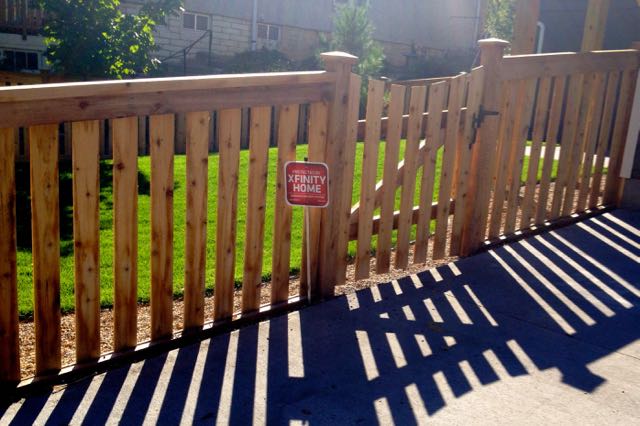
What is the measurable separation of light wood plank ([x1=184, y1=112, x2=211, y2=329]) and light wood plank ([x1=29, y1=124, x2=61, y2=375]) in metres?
0.81

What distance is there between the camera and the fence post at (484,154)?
6.13 meters

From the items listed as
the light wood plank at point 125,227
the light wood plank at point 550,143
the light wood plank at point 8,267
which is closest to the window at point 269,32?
the light wood plank at point 550,143

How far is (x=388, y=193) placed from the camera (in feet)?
18.5

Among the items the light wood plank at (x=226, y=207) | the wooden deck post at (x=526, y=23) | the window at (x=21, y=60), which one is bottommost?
the window at (x=21, y=60)

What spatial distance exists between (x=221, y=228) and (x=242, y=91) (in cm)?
84

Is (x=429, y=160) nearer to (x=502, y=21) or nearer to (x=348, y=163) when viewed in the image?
(x=348, y=163)

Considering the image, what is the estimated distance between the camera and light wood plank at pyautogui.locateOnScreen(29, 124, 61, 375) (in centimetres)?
361

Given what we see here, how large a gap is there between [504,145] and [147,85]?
12.0 ft

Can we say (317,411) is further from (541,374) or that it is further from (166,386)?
(541,374)

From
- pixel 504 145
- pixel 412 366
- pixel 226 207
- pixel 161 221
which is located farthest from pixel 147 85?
pixel 504 145

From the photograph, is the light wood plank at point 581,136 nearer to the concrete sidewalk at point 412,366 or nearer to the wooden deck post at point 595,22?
the concrete sidewalk at point 412,366

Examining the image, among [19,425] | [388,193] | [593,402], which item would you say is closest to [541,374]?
[593,402]

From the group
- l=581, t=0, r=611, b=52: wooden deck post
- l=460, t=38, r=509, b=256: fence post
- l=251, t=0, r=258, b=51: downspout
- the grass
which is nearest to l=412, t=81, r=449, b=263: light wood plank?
l=460, t=38, r=509, b=256: fence post

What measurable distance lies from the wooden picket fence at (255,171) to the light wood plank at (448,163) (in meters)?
0.01
